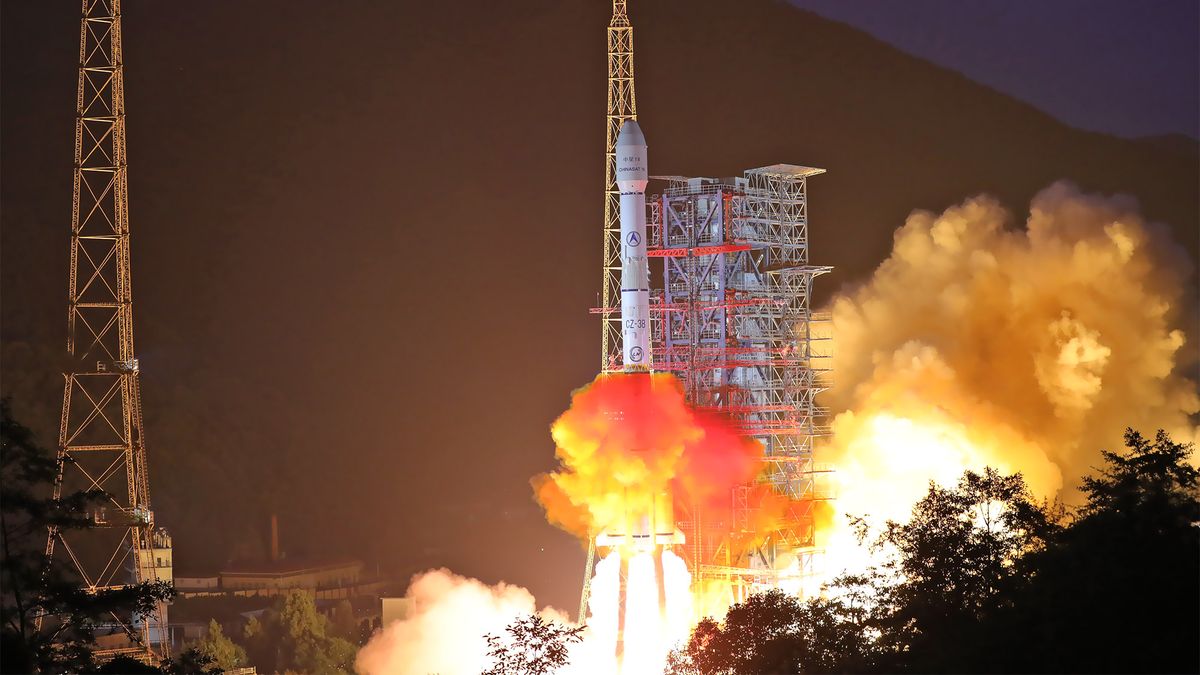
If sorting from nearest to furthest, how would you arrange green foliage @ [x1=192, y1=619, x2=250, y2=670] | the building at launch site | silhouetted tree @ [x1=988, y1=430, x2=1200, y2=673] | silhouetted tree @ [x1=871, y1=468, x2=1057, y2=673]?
silhouetted tree @ [x1=988, y1=430, x2=1200, y2=673], silhouetted tree @ [x1=871, y1=468, x2=1057, y2=673], the building at launch site, green foliage @ [x1=192, y1=619, x2=250, y2=670]

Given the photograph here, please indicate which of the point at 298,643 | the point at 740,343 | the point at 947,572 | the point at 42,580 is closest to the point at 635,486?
the point at 740,343

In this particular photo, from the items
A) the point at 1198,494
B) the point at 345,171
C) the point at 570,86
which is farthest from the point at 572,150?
the point at 1198,494

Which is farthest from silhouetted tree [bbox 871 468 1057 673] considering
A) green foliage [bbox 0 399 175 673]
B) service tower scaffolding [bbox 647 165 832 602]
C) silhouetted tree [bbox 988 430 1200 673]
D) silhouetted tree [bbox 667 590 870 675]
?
service tower scaffolding [bbox 647 165 832 602]

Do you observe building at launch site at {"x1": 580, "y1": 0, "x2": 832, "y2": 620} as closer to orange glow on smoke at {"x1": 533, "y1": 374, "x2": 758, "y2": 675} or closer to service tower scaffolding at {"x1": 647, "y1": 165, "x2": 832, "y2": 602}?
service tower scaffolding at {"x1": 647, "y1": 165, "x2": 832, "y2": 602}

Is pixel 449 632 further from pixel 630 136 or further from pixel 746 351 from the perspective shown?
pixel 630 136

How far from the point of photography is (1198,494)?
3394 cm

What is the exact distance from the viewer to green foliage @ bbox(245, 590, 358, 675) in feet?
189

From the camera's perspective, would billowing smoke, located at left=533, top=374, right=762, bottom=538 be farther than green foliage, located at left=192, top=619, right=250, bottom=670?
No

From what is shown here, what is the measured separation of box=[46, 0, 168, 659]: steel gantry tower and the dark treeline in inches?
553

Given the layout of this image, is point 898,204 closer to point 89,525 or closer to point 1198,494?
point 1198,494

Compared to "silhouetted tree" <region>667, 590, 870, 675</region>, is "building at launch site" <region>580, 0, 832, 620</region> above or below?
above

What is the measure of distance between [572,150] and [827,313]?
71.4 ft

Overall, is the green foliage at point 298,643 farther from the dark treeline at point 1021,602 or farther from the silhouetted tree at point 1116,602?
the silhouetted tree at point 1116,602

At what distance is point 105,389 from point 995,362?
36.2 m
